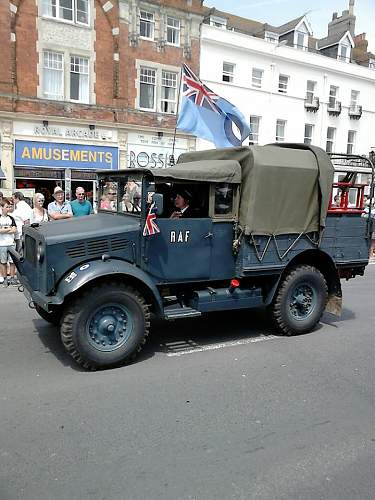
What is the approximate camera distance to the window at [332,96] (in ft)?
96.2

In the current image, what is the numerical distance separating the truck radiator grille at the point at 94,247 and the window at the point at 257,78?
76.5 ft

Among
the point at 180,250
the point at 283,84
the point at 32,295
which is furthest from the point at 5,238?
the point at 283,84

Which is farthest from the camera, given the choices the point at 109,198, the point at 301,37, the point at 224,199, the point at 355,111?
the point at 355,111

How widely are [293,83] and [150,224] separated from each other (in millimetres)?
25378

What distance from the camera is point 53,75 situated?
65.6ft

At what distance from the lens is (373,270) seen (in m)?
12.7

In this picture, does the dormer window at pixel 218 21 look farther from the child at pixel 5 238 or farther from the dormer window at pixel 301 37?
the child at pixel 5 238

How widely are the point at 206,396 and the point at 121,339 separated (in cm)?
123

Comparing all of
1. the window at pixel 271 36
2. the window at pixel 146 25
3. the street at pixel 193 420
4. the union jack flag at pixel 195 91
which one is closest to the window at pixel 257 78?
the window at pixel 271 36

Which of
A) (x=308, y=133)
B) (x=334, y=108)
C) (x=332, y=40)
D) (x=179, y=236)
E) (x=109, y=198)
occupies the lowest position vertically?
A: (x=179, y=236)

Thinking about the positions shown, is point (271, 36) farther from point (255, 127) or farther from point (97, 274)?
point (97, 274)

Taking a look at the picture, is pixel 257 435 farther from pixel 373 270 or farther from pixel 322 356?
pixel 373 270

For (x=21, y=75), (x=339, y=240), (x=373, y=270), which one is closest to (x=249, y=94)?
(x=21, y=75)

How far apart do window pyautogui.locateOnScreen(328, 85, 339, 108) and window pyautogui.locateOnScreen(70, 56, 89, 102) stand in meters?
16.2
